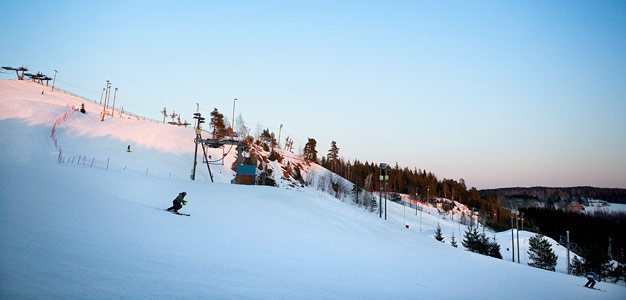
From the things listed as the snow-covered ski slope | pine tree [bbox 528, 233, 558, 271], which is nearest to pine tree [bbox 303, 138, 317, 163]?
pine tree [bbox 528, 233, 558, 271]

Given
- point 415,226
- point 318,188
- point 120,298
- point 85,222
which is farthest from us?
point 318,188

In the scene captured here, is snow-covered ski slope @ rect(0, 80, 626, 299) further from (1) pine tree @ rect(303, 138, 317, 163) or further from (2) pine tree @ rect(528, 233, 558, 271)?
(1) pine tree @ rect(303, 138, 317, 163)

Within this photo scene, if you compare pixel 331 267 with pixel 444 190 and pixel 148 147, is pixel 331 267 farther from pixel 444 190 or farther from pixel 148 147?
pixel 444 190

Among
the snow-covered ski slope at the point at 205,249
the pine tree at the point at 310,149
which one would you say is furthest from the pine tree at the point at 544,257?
the pine tree at the point at 310,149

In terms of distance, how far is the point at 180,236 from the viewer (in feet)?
29.8

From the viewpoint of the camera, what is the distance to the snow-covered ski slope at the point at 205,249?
4.62 metres

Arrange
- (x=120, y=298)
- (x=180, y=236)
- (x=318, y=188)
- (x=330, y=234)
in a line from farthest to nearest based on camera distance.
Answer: (x=318, y=188)
(x=330, y=234)
(x=180, y=236)
(x=120, y=298)

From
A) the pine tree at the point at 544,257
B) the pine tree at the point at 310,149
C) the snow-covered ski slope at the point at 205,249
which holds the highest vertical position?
the pine tree at the point at 310,149

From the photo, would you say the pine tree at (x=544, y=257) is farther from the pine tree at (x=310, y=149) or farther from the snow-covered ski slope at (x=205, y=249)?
the pine tree at (x=310, y=149)

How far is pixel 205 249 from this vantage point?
829cm

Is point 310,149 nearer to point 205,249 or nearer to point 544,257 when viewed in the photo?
point 544,257

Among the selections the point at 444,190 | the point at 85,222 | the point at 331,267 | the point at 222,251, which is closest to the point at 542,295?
the point at 331,267

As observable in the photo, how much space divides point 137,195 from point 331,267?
1135 cm

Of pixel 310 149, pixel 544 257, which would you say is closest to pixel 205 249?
pixel 544 257
